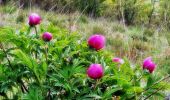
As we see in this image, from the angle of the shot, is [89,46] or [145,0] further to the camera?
[145,0]

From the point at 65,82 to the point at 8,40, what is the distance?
1.00 ft

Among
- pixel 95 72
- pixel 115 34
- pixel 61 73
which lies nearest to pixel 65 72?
pixel 61 73

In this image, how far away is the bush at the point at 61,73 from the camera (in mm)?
1440

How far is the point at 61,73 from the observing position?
57.0 inches

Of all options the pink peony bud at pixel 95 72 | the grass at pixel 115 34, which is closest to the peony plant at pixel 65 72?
the pink peony bud at pixel 95 72

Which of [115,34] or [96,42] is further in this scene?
[115,34]

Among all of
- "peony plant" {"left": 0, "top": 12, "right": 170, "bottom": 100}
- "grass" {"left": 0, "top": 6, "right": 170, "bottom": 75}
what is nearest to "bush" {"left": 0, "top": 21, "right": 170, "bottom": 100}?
"peony plant" {"left": 0, "top": 12, "right": 170, "bottom": 100}

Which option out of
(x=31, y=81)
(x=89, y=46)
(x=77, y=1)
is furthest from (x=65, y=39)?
(x=77, y=1)

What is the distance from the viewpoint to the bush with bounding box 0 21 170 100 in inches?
56.7

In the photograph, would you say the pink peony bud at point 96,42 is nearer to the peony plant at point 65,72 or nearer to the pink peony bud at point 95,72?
the peony plant at point 65,72

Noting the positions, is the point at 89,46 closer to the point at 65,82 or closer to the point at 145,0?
the point at 65,82

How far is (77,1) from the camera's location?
11.2m

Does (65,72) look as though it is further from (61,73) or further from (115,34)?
(115,34)

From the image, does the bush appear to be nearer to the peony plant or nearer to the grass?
the peony plant
